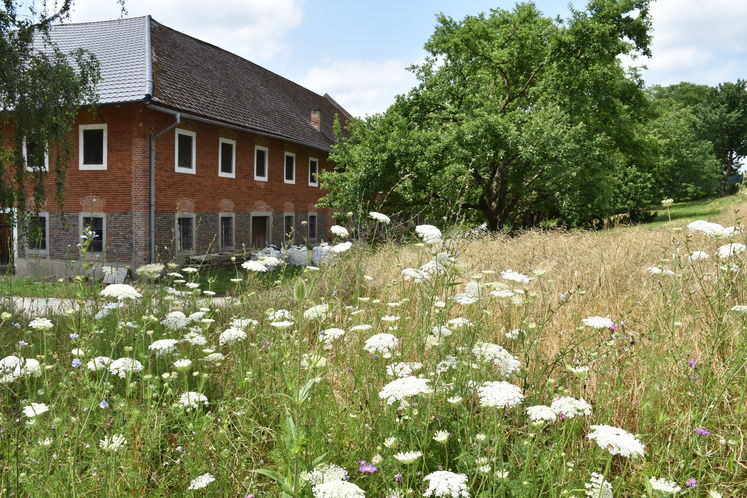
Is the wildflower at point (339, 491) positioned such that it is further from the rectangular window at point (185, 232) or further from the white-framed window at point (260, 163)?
the white-framed window at point (260, 163)

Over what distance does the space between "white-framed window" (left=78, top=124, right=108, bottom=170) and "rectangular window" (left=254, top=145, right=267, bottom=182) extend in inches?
294

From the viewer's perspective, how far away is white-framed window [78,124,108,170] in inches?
765

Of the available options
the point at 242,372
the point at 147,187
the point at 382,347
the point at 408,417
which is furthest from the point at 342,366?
the point at 147,187

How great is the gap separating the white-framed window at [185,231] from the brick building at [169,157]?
5 cm

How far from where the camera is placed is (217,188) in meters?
22.9

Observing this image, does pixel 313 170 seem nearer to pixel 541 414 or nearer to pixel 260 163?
pixel 260 163

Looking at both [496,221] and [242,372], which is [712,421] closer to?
[242,372]

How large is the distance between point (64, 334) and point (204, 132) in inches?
730

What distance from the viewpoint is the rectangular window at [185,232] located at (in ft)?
68.1

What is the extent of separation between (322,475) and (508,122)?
18.8m

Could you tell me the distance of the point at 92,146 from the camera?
64.6ft

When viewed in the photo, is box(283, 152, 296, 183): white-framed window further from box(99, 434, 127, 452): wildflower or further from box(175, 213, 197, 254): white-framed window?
box(99, 434, 127, 452): wildflower

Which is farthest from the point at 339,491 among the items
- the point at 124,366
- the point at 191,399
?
the point at 124,366

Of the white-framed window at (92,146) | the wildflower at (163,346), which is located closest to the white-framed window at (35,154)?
the wildflower at (163,346)
